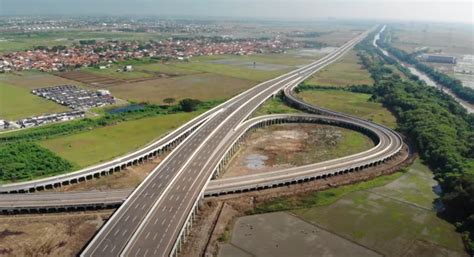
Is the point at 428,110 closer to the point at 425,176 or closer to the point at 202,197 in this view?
the point at 425,176

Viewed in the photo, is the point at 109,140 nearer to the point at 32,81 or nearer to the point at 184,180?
the point at 184,180

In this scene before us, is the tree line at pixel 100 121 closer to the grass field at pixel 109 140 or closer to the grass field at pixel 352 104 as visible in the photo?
the grass field at pixel 109 140

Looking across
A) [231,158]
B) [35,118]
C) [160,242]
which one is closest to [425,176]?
[231,158]

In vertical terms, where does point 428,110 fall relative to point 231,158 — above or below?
above

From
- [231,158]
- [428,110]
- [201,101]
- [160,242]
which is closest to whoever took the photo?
[160,242]

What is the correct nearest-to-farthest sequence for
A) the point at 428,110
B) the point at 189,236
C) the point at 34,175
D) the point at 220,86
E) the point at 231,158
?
the point at 189,236
the point at 34,175
the point at 231,158
the point at 428,110
the point at 220,86

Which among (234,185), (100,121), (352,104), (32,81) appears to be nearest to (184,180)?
(234,185)

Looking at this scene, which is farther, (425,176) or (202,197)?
(425,176)
